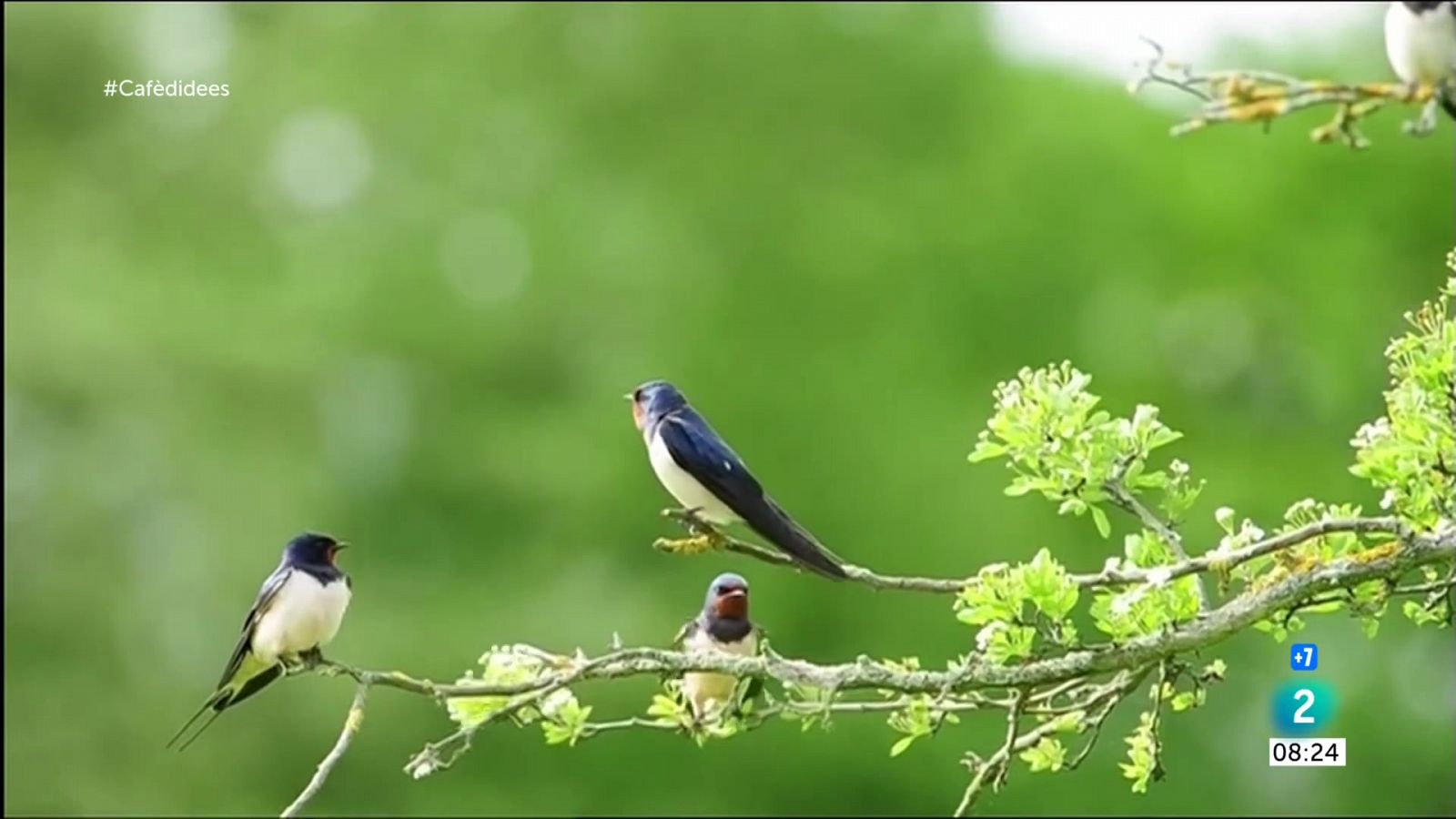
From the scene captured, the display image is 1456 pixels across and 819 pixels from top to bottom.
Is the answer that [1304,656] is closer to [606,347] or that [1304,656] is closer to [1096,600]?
[1096,600]

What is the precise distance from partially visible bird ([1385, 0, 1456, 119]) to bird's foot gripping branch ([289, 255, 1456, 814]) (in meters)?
0.85

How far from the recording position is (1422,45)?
3.16m

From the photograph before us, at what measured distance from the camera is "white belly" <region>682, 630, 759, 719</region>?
4445mm

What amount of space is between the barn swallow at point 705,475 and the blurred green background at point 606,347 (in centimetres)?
912

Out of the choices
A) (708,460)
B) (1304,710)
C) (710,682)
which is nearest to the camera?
(710,682)

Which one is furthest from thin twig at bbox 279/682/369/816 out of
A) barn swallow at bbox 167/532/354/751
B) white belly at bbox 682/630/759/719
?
barn swallow at bbox 167/532/354/751

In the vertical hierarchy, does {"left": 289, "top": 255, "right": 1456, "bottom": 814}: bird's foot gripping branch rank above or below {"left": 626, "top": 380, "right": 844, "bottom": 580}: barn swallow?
below

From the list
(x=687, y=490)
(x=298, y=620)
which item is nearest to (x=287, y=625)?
(x=298, y=620)

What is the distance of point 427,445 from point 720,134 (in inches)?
144

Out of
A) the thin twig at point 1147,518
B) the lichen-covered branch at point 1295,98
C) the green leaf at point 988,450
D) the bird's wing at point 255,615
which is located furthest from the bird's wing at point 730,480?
the lichen-covered branch at point 1295,98

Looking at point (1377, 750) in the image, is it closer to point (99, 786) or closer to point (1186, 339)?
point (1186, 339)

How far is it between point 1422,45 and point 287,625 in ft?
10.3

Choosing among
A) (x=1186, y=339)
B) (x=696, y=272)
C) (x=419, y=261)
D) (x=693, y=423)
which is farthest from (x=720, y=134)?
(x=693, y=423)

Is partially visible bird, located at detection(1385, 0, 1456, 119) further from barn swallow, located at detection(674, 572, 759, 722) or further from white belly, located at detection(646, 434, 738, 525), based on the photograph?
barn swallow, located at detection(674, 572, 759, 722)
